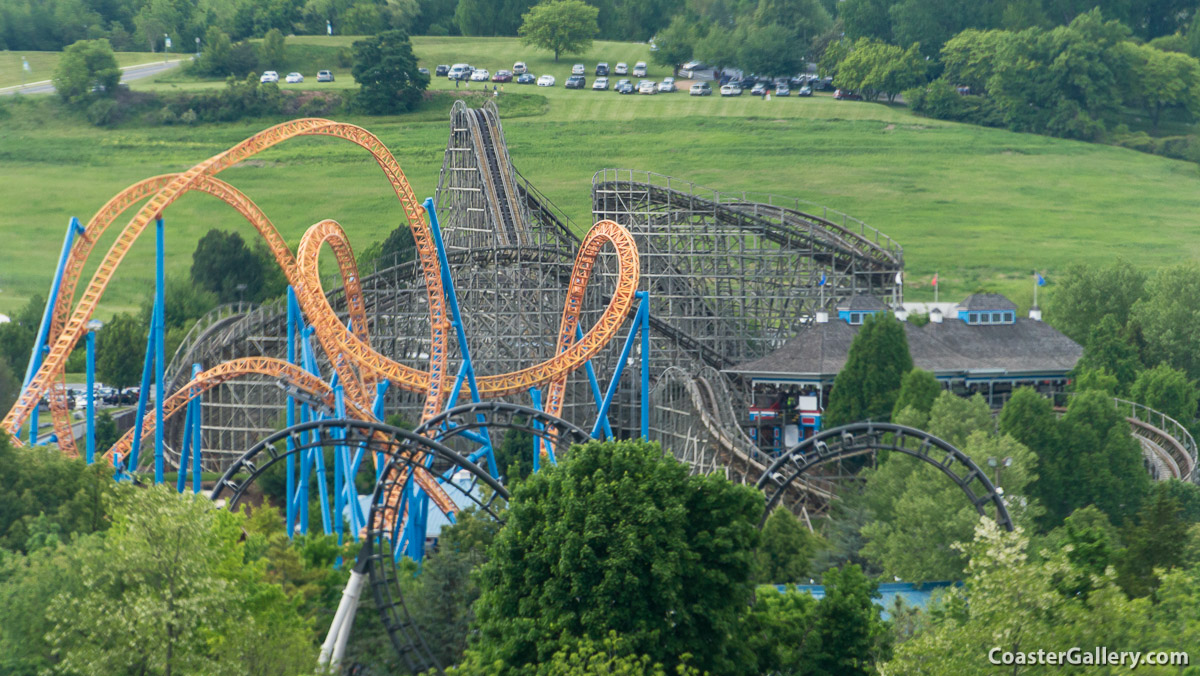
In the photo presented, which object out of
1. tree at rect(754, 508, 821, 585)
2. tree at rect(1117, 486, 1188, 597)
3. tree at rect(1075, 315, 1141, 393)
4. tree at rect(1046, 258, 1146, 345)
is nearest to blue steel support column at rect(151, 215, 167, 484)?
tree at rect(754, 508, 821, 585)

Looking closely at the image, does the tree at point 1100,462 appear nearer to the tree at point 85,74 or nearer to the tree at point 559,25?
the tree at point 559,25

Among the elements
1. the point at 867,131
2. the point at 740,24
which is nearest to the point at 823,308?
the point at 867,131

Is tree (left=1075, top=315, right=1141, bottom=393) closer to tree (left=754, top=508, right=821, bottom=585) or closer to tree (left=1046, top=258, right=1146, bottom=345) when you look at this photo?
tree (left=1046, top=258, right=1146, bottom=345)

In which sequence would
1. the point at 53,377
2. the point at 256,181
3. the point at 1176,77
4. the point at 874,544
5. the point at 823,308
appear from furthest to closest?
1. the point at 1176,77
2. the point at 256,181
3. the point at 823,308
4. the point at 53,377
5. the point at 874,544

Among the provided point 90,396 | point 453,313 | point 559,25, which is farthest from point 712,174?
point 453,313

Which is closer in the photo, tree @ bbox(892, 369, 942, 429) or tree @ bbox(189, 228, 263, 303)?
tree @ bbox(892, 369, 942, 429)

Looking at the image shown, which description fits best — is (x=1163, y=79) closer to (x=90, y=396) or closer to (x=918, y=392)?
(x=918, y=392)

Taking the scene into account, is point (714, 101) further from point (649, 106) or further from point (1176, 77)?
point (1176, 77)
